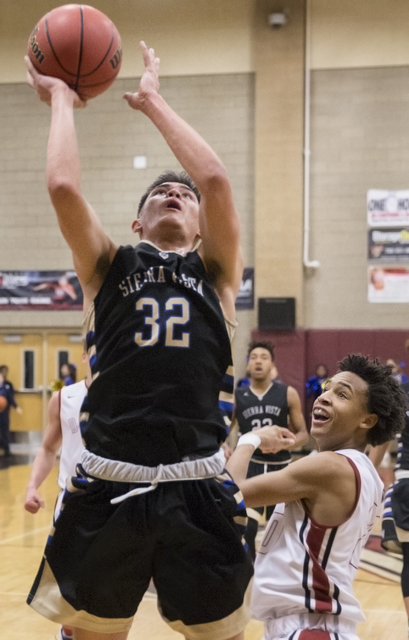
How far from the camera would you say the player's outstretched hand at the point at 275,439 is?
264 centimetres

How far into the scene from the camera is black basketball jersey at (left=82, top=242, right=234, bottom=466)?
2.03 metres

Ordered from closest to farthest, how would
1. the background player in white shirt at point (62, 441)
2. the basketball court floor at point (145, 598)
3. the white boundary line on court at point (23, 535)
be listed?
the background player in white shirt at point (62, 441)
the basketball court floor at point (145, 598)
the white boundary line on court at point (23, 535)

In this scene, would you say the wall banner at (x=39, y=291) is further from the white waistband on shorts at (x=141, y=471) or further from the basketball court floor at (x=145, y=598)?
the white waistband on shorts at (x=141, y=471)

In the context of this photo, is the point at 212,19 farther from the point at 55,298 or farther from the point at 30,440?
the point at 30,440

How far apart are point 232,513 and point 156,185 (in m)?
1.01

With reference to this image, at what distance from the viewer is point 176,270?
2188 millimetres

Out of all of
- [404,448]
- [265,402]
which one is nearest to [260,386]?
[265,402]

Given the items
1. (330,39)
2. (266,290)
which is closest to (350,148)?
(330,39)

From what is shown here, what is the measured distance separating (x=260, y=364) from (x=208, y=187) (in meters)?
4.53

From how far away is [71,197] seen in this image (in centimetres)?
199

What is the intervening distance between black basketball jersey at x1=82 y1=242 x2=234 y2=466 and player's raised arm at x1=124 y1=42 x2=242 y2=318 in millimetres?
63

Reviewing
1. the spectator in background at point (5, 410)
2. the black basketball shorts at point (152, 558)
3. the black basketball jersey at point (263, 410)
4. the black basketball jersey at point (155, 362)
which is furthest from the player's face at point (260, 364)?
the spectator in background at point (5, 410)

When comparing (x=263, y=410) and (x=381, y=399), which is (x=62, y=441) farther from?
(x=263, y=410)

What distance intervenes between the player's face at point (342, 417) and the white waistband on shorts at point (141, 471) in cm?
78
